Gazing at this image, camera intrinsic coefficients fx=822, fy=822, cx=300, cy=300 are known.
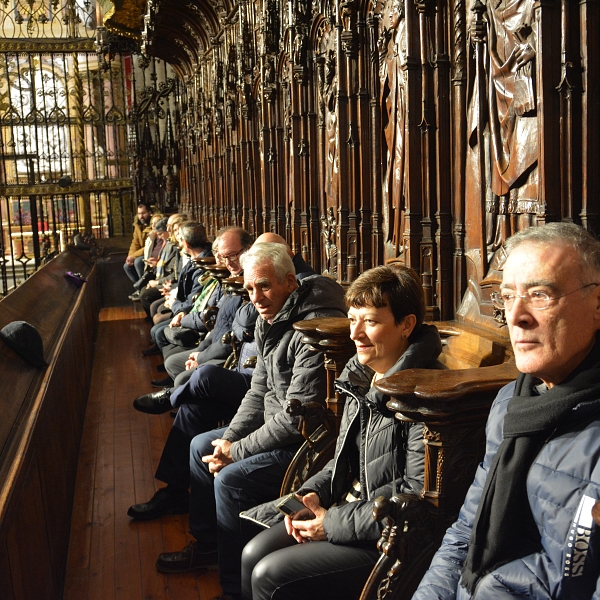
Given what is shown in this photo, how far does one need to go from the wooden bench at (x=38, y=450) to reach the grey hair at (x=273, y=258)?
1069 mm

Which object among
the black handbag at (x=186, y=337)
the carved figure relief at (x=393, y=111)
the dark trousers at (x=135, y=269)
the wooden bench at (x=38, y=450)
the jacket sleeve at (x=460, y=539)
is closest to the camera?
the jacket sleeve at (x=460, y=539)

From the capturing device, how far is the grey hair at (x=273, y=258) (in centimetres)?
348

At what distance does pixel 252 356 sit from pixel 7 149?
15.7 m

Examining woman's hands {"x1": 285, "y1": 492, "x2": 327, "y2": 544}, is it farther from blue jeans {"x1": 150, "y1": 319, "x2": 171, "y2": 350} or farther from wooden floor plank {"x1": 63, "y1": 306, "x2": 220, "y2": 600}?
blue jeans {"x1": 150, "y1": 319, "x2": 171, "y2": 350}

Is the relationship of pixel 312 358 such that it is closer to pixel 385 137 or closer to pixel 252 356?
pixel 252 356

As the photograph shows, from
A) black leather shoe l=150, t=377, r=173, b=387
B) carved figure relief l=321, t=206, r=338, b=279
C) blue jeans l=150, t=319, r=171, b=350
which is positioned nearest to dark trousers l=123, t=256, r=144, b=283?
blue jeans l=150, t=319, r=171, b=350

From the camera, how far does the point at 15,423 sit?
10.2 feet

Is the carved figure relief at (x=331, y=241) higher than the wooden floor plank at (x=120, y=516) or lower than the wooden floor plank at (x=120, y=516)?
higher

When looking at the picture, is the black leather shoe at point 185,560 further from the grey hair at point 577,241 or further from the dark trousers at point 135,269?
the dark trousers at point 135,269

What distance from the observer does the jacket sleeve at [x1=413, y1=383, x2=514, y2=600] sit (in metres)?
1.81

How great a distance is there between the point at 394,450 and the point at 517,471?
0.73 metres

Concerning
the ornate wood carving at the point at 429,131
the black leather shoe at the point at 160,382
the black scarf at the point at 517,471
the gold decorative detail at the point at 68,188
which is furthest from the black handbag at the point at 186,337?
the gold decorative detail at the point at 68,188

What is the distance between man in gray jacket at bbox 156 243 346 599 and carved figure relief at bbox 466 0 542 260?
2.54 feet

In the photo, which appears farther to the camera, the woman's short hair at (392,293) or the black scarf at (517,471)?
the woman's short hair at (392,293)
